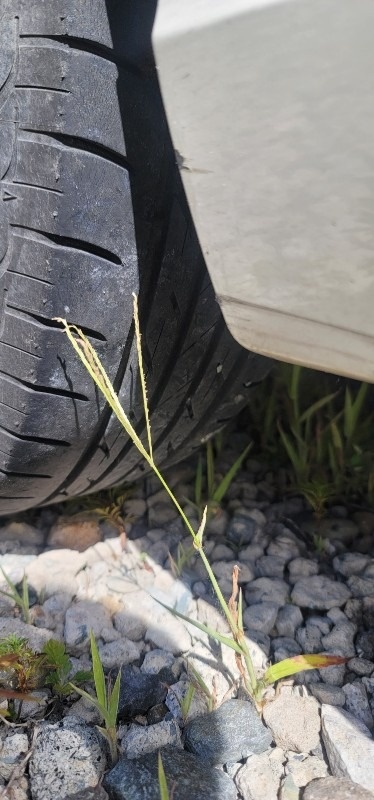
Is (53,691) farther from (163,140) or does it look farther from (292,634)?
(163,140)

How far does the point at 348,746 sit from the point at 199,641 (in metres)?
0.32

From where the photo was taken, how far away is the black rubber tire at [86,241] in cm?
96

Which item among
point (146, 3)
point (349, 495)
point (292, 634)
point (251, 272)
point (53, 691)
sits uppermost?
point (146, 3)

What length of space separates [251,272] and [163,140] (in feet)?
0.84

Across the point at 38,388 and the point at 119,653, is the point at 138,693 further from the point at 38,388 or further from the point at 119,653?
the point at 38,388

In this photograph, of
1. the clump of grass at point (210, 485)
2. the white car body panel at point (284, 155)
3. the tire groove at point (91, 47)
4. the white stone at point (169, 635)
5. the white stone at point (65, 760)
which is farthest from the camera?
the clump of grass at point (210, 485)

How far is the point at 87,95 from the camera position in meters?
0.96

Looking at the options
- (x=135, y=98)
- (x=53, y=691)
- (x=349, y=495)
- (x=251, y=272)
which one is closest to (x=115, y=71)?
(x=135, y=98)

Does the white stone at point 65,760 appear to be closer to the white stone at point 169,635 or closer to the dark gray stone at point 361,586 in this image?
the white stone at point 169,635

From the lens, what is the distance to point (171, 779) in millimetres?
1015

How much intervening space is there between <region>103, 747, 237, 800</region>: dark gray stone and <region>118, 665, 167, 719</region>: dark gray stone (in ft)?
0.34

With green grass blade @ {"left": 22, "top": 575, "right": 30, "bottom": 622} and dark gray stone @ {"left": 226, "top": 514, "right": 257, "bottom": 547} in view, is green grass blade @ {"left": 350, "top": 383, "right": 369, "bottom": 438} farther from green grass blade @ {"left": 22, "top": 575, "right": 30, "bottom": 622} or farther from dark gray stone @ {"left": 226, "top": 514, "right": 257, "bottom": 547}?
green grass blade @ {"left": 22, "top": 575, "right": 30, "bottom": 622}

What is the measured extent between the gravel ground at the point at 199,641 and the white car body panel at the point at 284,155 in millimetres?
573

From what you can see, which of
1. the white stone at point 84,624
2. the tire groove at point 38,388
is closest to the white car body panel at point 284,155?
the tire groove at point 38,388
